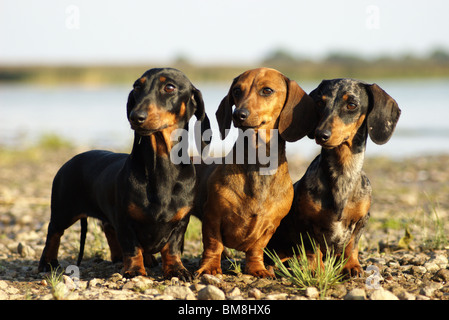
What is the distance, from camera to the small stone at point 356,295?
4.05 metres

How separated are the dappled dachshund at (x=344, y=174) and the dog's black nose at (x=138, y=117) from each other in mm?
1300

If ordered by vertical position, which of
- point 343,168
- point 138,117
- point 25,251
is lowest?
point 25,251

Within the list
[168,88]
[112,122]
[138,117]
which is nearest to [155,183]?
[138,117]

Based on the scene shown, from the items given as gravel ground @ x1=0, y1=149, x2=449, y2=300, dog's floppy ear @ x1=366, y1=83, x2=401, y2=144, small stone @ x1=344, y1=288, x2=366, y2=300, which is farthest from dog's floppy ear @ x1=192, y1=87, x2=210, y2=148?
small stone @ x1=344, y1=288, x2=366, y2=300

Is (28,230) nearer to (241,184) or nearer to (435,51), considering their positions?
(241,184)

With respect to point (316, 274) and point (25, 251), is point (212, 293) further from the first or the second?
point (25, 251)

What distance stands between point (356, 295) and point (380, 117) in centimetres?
138

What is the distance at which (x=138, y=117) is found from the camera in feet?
13.5

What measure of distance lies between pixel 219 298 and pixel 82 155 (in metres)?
2.12

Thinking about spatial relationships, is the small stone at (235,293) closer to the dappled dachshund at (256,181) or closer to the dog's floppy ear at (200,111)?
the dappled dachshund at (256,181)

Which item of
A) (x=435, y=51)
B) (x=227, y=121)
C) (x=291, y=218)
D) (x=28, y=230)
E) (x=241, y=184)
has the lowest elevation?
(x=28, y=230)

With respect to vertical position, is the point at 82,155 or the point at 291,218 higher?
the point at 82,155
